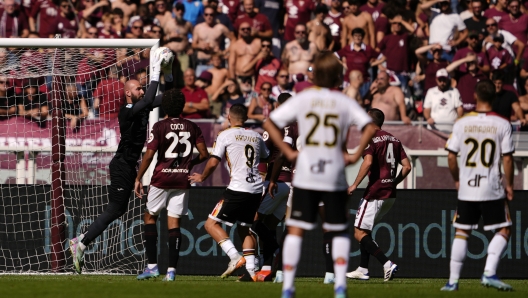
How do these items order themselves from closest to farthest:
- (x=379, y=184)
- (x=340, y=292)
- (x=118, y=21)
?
(x=340, y=292) → (x=379, y=184) → (x=118, y=21)

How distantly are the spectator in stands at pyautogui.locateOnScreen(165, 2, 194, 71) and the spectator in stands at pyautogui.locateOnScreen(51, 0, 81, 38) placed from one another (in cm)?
223

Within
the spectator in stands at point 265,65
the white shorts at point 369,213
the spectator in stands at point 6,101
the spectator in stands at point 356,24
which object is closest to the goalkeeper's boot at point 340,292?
the white shorts at point 369,213

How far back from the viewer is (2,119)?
53.2 ft

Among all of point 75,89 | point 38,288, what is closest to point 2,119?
point 75,89

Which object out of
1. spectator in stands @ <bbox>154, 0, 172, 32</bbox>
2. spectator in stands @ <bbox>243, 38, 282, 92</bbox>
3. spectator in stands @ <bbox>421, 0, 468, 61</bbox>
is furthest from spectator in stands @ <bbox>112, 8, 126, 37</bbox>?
spectator in stands @ <bbox>421, 0, 468, 61</bbox>

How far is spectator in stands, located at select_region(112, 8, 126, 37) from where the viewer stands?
846 inches

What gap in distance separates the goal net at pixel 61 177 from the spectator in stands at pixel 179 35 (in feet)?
16.1

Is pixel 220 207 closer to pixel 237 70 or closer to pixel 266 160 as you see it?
pixel 266 160

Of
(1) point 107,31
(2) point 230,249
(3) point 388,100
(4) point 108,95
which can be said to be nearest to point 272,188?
(2) point 230,249

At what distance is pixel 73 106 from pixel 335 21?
753cm

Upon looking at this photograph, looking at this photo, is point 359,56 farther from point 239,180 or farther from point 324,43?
point 239,180

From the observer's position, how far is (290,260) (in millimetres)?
8648

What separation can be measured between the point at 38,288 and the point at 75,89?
211 inches

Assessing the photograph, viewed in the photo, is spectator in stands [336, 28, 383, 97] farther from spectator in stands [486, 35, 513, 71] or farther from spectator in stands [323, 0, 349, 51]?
spectator in stands [486, 35, 513, 71]
